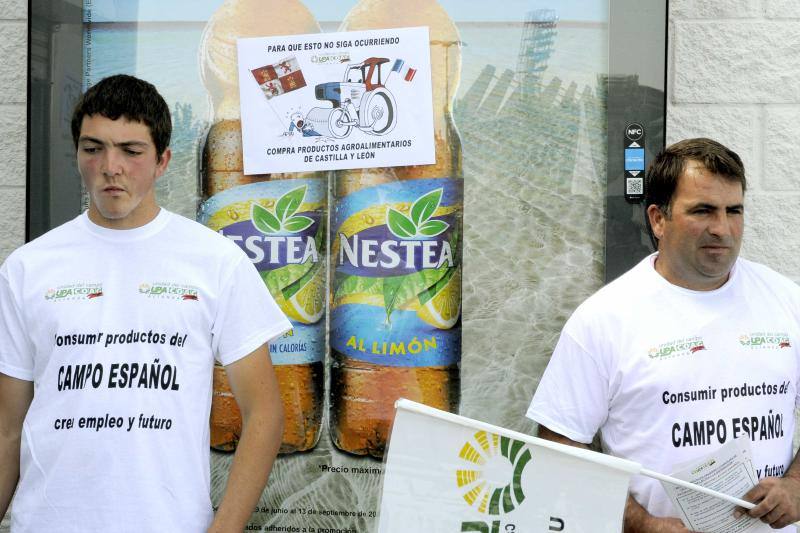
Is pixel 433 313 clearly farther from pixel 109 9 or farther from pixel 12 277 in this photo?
pixel 109 9

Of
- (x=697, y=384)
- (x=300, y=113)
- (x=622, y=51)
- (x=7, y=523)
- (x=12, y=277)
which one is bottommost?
(x=7, y=523)

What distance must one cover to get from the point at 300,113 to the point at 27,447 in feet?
3.60

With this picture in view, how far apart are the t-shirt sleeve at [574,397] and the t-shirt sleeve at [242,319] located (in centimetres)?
62

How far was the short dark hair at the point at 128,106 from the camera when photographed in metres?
2.07

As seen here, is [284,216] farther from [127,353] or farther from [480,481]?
[480,481]

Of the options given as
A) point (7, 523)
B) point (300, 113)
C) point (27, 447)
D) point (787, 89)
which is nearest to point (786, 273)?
point (787, 89)

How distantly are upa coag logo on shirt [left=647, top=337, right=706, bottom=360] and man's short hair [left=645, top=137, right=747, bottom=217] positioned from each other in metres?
0.29

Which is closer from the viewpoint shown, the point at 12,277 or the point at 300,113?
the point at 12,277

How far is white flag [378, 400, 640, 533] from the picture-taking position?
1950mm

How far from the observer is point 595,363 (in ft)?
7.13

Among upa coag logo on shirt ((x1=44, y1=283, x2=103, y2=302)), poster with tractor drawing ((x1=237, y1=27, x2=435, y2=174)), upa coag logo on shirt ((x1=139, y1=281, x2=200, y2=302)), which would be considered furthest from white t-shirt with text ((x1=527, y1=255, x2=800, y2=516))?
upa coag logo on shirt ((x1=44, y1=283, x2=103, y2=302))

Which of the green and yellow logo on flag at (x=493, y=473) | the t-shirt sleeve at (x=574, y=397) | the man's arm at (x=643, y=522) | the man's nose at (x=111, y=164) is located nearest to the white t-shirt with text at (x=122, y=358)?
the man's nose at (x=111, y=164)

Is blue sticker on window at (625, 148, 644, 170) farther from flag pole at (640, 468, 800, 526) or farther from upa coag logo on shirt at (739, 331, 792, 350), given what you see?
flag pole at (640, 468, 800, 526)

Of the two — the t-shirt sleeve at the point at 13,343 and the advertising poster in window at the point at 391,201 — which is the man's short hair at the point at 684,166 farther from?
the t-shirt sleeve at the point at 13,343
